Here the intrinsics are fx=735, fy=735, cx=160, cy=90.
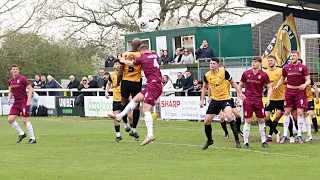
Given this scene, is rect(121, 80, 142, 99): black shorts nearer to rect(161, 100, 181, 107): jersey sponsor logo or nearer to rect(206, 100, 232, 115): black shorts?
rect(206, 100, 232, 115): black shorts

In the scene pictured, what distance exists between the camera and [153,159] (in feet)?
46.3

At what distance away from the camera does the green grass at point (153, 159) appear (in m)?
11.6

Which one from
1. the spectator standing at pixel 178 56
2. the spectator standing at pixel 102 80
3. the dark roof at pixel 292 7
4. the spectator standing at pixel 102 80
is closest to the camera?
the dark roof at pixel 292 7

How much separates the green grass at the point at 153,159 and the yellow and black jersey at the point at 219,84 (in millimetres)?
1154

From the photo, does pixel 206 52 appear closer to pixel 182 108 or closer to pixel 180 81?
pixel 180 81

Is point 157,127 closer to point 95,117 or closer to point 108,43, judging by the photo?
point 95,117

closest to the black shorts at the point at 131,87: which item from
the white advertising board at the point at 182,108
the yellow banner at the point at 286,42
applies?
the white advertising board at the point at 182,108

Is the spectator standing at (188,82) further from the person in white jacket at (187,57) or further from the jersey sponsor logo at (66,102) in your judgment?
the jersey sponsor logo at (66,102)

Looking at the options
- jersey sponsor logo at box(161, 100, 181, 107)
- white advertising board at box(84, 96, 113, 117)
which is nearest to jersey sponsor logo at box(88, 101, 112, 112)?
white advertising board at box(84, 96, 113, 117)

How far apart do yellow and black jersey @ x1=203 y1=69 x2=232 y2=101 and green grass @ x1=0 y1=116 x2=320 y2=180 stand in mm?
1154

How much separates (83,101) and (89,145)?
50.3 feet

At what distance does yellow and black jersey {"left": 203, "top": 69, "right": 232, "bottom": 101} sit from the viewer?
15.9 metres

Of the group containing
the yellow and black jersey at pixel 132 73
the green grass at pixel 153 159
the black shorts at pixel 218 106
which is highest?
the yellow and black jersey at pixel 132 73

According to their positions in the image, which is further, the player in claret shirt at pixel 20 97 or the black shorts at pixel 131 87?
the player in claret shirt at pixel 20 97
